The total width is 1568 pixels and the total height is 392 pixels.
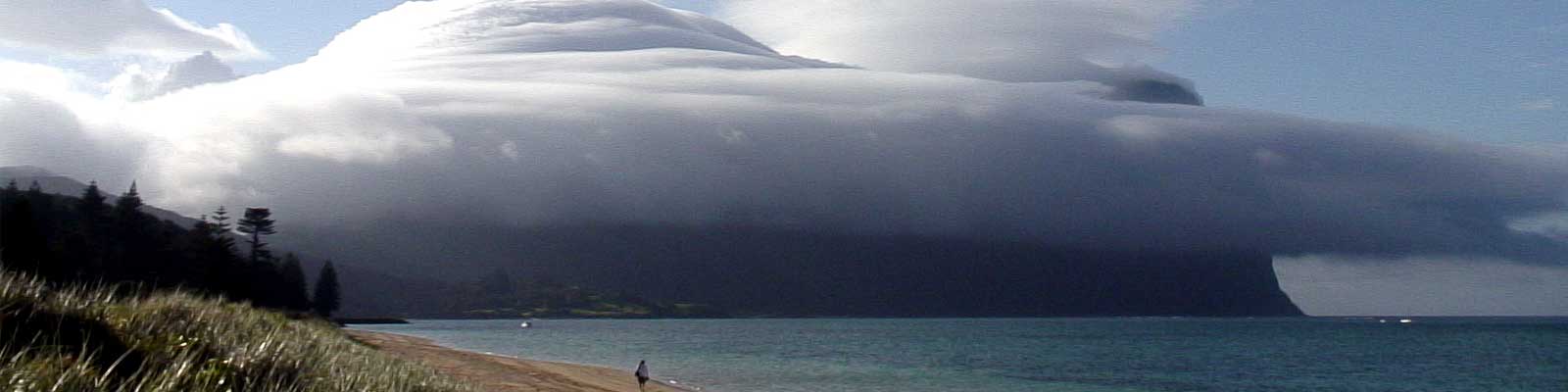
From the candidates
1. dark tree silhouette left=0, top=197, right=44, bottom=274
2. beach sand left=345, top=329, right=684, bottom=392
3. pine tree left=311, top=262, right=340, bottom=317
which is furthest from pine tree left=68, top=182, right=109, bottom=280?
pine tree left=311, top=262, right=340, bottom=317

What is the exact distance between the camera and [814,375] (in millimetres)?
62781

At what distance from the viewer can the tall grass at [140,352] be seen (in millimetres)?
9008

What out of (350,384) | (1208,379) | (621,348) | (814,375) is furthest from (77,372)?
(621,348)

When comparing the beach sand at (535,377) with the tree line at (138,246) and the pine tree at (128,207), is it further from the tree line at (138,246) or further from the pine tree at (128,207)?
the pine tree at (128,207)

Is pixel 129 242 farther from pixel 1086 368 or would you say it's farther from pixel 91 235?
pixel 1086 368

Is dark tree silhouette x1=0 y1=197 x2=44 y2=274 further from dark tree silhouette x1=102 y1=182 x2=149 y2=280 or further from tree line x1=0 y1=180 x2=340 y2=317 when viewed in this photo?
dark tree silhouette x1=102 y1=182 x2=149 y2=280

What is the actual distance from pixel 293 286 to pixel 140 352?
128564mm

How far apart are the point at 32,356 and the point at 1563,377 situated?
305 feet

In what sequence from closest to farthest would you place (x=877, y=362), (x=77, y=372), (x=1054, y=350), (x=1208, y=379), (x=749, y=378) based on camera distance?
(x=77, y=372) < (x=749, y=378) < (x=1208, y=379) < (x=877, y=362) < (x=1054, y=350)

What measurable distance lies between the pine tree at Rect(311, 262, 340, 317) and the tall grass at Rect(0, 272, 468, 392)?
147767 millimetres

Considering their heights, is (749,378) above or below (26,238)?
below

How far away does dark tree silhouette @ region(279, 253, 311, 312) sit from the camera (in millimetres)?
126750

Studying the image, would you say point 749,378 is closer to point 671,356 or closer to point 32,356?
point 671,356

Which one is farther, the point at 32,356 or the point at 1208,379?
the point at 1208,379
